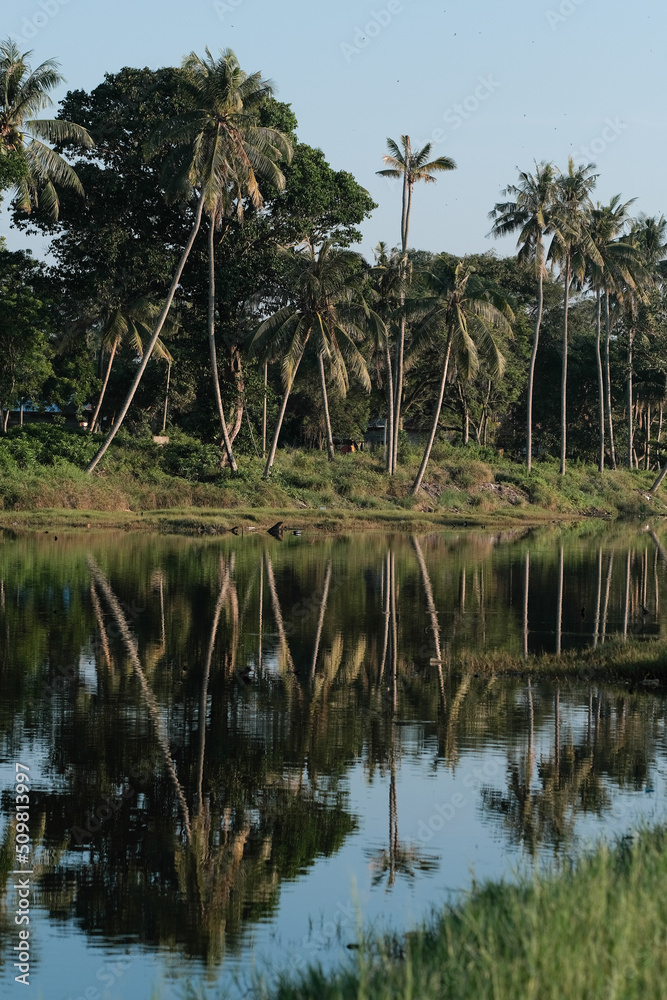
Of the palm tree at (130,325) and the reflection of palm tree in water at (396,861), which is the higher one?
the palm tree at (130,325)

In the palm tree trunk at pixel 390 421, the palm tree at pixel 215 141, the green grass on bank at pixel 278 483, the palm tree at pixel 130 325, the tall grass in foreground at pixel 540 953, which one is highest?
the palm tree at pixel 215 141

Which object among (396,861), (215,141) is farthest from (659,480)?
(396,861)

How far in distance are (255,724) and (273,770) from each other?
179cm

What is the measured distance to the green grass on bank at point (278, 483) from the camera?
130ft

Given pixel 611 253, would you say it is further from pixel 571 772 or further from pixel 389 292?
pixel 571 772

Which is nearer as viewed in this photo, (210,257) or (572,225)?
(210,257)

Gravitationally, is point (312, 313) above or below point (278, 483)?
above

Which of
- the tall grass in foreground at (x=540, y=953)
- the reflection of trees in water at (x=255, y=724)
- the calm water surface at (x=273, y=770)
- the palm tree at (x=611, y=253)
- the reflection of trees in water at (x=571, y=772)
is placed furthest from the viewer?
the palm tree at (x=611, y=253)

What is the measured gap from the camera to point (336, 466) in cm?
4959

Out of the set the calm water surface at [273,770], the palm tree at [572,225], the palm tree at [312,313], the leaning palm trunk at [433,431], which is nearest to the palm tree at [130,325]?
the palm tree at [312,313]

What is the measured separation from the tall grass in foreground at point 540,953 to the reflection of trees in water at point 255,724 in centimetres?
149

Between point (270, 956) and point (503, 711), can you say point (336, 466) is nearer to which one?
point (503, 711)

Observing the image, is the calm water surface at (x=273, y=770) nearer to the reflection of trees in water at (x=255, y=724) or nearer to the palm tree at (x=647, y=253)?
the reflection of trees in water at (x=255, y=724)

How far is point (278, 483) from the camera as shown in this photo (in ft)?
151
